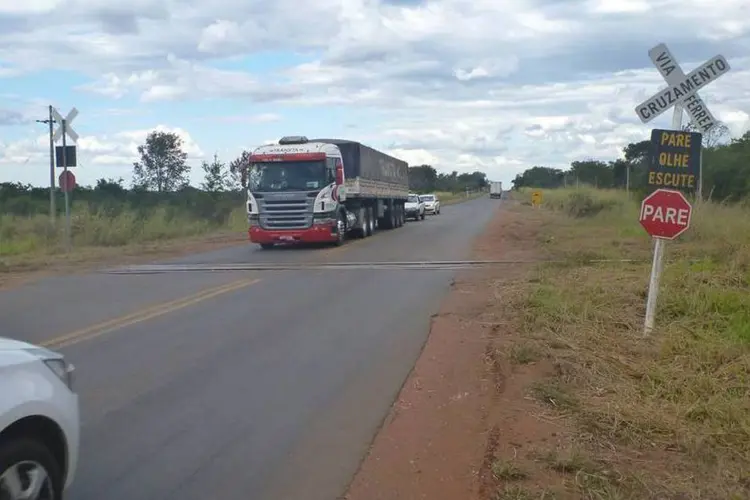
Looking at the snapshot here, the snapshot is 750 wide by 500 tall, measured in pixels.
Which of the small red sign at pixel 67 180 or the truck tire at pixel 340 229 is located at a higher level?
the small red sign at pixel 67 180

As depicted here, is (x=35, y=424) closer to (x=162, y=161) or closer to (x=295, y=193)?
(x=295, y=193)

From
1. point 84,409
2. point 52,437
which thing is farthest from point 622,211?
point 52,437

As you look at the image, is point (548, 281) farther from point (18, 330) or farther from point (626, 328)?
point (18, 330)

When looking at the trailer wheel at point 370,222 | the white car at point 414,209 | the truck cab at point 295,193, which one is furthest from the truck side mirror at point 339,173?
the white car at point 414,209

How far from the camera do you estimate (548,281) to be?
16.0 meters

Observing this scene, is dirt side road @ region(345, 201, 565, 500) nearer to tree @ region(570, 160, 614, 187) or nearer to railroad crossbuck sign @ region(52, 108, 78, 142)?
railroad crossbuck sign @ region(52, 108, 78, 142)

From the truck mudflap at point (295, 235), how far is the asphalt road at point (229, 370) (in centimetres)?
813

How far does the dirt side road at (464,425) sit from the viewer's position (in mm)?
6086

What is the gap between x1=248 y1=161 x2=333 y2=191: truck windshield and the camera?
27016 mm

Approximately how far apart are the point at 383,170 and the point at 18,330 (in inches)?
1055

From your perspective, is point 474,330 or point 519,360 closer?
point 519,360

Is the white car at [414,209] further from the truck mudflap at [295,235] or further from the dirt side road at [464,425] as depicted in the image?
the dirt side road at [464,425]

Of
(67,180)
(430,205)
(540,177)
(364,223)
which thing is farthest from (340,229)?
(540,177)

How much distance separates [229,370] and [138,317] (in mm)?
4121
